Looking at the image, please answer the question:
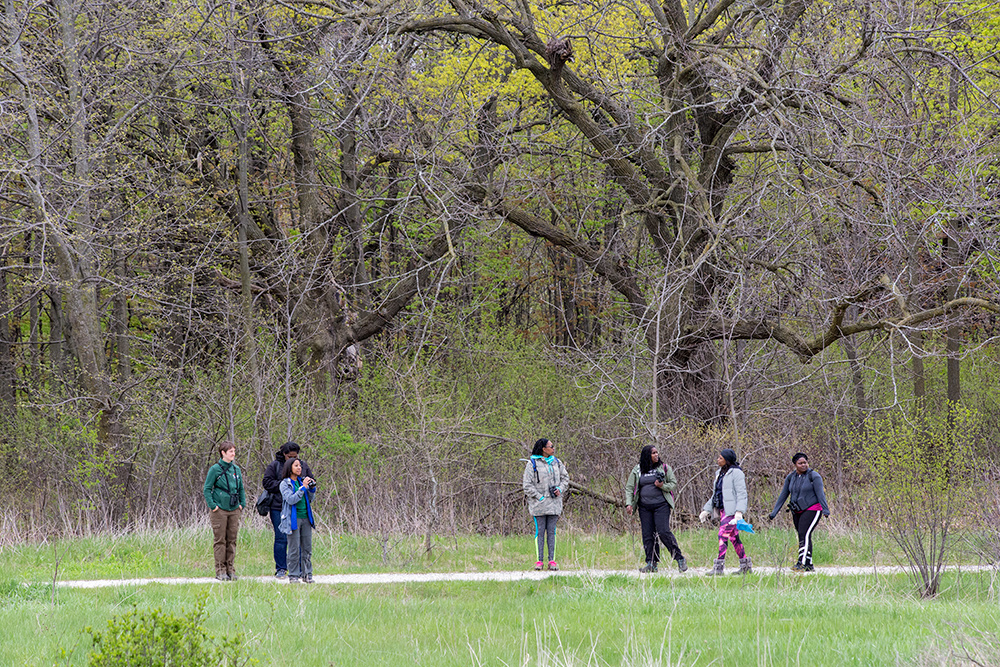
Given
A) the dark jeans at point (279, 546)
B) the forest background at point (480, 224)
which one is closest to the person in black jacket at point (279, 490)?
the dark jeans at point (279, 546)

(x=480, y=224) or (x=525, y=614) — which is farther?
(x=480, y=224)

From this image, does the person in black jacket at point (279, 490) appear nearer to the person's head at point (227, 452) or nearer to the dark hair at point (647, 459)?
the person's head at point (227, 452)

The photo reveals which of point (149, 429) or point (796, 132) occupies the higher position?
point (796, 132)

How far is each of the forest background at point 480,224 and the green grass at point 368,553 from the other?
80cm

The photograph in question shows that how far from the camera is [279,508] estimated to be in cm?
1203

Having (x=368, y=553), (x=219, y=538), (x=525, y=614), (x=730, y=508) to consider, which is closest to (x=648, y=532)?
(x=730, y=508)

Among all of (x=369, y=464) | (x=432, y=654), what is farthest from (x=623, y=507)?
(x=432, y=654)

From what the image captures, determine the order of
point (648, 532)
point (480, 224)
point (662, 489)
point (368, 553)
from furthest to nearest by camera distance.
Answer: point (480, 224) < point (368, 553) < point (648, 532) < point (662, 489)

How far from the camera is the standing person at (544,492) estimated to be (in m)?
12.8

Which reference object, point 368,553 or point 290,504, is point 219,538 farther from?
point 368,553

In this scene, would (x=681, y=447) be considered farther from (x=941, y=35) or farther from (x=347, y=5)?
(x=347, y=5)

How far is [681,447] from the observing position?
16766 millimetres

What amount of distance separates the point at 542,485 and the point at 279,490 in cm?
328

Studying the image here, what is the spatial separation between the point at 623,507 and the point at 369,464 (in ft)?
15.1
